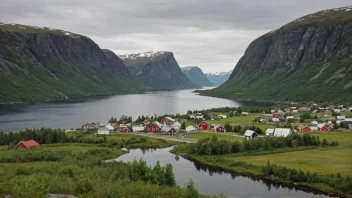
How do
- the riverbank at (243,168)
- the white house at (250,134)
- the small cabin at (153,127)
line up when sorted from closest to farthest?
the riverbank at (243,168), the white house at (250,134), the small cabin at (153,127)

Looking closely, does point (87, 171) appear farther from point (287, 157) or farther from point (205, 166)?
point (287, 157)

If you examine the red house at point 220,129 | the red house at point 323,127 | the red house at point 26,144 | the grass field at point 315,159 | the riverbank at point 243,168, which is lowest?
the riverbank at point 243,168

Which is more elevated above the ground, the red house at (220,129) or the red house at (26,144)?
the red house at (220,129)

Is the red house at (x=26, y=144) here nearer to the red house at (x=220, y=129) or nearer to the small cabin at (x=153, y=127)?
the small cabin at (x=153, y=127)

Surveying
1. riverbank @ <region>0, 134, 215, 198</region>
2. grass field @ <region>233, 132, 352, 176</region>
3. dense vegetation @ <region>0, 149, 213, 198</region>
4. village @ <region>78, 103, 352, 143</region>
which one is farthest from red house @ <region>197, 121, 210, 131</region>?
dense vegetation @ <region>0, 149, 213, 198</region>

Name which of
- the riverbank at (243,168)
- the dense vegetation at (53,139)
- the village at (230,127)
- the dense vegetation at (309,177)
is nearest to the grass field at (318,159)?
the riverbank at (243,168)

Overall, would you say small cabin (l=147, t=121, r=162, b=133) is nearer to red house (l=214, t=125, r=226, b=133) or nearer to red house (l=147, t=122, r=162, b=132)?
red house (l=147, t=122, r=162, b=132)
